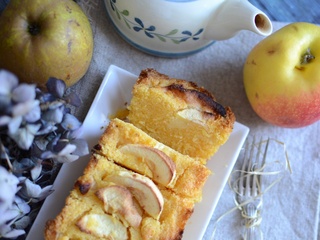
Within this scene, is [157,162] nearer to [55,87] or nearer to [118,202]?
[118,202]

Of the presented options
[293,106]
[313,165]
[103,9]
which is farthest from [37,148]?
[313,165]

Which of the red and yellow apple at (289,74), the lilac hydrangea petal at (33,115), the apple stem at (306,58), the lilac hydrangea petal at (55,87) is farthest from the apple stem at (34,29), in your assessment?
the apple stem at (306,58)

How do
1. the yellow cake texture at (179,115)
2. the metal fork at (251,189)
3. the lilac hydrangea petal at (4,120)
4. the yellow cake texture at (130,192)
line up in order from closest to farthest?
the lilac hydrangea petal at (4,120) → the yellow cake texture at (130,192) → the yellow cake texture at (179,115) → the metal fork at (251,189)

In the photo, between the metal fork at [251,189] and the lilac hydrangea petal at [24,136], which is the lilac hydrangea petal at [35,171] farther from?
the metal fork at [251,189]

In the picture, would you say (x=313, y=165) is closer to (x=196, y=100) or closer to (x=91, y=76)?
(x=196, y=100)

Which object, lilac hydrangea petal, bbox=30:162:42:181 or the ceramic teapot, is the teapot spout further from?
lilac hydrangea petal, bbox=30:162:42:181

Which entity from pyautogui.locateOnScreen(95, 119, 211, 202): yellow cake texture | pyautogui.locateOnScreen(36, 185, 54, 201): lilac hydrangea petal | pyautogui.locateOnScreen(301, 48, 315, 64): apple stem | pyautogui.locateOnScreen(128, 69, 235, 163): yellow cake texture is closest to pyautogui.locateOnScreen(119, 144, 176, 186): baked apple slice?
pyautogui.locateOnScreen(95, 119, 211, 202): yellow cake texture

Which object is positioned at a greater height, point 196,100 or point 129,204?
point 196,100

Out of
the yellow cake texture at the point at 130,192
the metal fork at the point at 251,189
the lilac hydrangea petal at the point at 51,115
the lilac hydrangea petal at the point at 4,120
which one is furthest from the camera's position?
the metal fork at the point at 251,189
